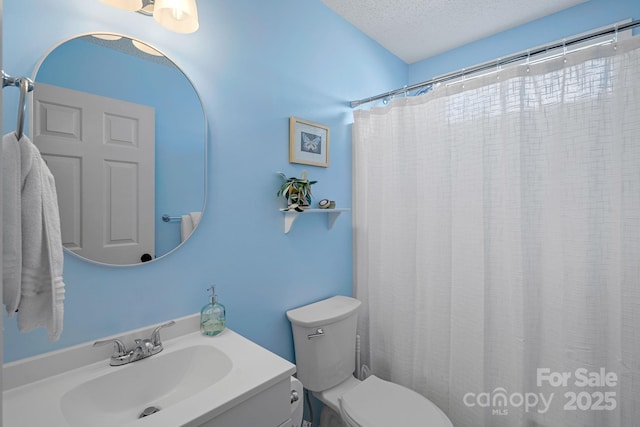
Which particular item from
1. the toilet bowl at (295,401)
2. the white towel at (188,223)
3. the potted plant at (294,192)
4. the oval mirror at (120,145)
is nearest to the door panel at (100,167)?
the oval mirror at (120,145)

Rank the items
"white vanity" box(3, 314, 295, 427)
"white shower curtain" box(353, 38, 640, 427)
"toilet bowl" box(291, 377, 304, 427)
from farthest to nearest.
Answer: "white shower curtain" box(353, 38, 640, 427) < "toilet bowl" box(291, 377, 304, 427) < "white vanity" box(3, 314, 295, 427)

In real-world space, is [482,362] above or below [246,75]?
below

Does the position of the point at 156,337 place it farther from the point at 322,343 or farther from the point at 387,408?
the point at 387,408

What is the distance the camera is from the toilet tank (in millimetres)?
1488

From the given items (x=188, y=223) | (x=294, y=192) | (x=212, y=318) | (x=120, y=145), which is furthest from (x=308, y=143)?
(x=212, y=318)

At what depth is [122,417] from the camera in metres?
0.93

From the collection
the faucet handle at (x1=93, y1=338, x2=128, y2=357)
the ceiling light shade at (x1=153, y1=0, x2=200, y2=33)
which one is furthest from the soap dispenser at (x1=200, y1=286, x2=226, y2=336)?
the ceiling light shade at (x1=153, y1=0, x2=200, y2=33)

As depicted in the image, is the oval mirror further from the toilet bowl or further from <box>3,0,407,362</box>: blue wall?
the toilet bowl

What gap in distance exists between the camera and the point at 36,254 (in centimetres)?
72

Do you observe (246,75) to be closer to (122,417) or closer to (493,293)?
(122,417)

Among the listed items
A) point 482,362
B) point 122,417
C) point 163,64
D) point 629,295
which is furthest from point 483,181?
point 122,417

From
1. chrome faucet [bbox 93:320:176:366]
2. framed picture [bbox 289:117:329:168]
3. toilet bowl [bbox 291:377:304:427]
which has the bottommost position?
toilet bowl [bbox 291:377:304:427]

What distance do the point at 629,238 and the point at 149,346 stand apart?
70.7 inches

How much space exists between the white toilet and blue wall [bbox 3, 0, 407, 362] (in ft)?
0.39
